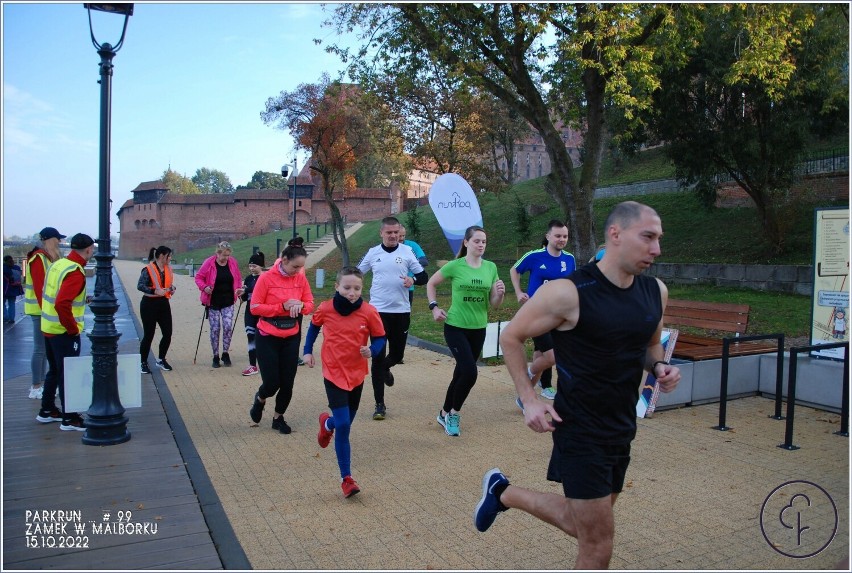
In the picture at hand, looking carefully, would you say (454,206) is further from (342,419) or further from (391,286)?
(342,419)

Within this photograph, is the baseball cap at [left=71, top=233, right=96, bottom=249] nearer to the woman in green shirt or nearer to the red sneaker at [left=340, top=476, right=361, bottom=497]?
the woman in green shirt

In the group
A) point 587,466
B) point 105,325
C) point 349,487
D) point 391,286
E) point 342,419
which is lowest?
point 349,487

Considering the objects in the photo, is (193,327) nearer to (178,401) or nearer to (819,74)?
(178,401)

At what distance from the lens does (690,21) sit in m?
14.2

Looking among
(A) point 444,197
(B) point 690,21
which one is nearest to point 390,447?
(A) point 444,197

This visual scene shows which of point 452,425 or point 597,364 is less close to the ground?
point 597,364

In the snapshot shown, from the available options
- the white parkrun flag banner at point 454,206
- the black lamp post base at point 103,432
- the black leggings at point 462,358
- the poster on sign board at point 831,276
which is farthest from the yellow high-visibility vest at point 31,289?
the poster on sign board at point 831,276

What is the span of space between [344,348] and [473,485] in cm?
149

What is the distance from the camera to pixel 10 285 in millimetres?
19625

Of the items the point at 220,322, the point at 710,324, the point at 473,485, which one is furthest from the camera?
the point at 220,322

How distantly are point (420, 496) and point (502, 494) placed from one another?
1.49 metres

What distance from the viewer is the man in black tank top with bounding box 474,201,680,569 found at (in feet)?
10.5

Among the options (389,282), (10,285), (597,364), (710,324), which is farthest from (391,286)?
(10,285)

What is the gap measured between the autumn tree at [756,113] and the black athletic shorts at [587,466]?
16.8m
